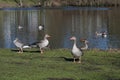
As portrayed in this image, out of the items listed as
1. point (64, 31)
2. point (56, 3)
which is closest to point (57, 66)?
point (64, 31)

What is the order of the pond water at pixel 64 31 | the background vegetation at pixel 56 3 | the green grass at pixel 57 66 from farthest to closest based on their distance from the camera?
the background vegetation at pixel 56 3
the pond water at pixel 64 31
the green grass at pixel 57 66

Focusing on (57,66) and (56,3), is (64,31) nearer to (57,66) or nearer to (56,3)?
(57,66)

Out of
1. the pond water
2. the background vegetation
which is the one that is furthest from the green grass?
the background vegetation

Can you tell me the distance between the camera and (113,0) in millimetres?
158125

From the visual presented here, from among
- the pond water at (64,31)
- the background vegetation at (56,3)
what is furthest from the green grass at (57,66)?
the background vegetation at (56,3)

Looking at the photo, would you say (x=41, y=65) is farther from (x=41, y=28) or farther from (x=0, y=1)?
(x=0, y=1)

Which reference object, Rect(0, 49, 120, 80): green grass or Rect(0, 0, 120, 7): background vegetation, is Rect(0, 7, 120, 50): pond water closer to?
Rect(0, 49, 120, 80): green grass

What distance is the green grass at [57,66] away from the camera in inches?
707

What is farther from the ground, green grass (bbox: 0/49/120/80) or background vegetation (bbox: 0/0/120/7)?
green grass (bbox: 0/49/120/80)

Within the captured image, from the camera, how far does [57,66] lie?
20.9m

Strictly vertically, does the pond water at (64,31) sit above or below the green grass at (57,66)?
below

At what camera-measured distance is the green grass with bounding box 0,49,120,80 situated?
17969mm

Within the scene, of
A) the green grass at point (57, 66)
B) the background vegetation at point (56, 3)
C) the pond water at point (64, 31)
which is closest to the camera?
the green grass at point (57, 66)

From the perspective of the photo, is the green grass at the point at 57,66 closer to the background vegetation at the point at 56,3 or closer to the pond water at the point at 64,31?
the pond water at the point at 64,31
